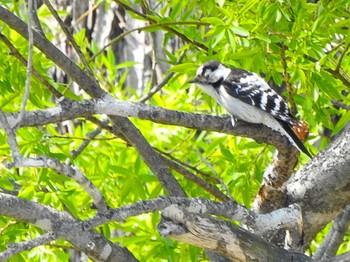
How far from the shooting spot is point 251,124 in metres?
4.38

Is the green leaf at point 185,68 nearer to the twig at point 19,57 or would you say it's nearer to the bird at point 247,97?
the bird at point 247,97

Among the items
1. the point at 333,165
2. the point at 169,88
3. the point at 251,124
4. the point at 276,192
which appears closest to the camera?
the point at 333,165

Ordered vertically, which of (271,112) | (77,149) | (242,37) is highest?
(242,37)

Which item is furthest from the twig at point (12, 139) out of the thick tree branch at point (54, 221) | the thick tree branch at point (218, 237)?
the thick tree branch at point (218, 237)

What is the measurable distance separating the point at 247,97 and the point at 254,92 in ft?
0.15

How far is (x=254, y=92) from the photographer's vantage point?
495 cm

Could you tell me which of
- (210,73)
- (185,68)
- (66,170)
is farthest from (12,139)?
(210,73)

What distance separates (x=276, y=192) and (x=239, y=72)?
108 cm

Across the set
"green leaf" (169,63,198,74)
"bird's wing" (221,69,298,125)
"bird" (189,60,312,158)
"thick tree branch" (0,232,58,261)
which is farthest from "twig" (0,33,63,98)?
"thick tree branch" (0,232,58,261)

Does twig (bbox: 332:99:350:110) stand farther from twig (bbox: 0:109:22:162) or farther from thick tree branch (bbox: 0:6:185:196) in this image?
twig (bbox: 0:109:22:162)

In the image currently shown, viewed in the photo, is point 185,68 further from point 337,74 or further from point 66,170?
point 66,170

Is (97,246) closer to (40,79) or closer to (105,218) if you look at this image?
(105,218)

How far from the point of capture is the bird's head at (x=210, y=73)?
168 inches

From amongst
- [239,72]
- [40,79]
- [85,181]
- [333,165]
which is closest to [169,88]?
[239,72]
